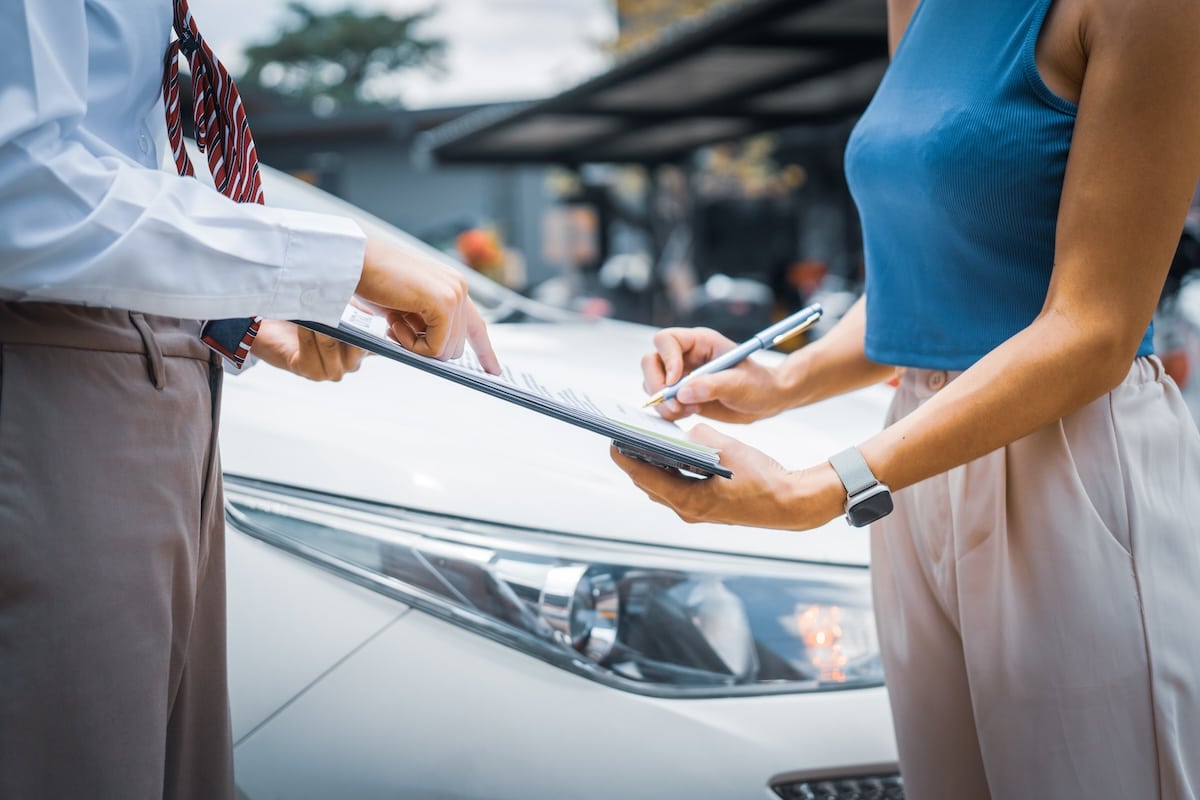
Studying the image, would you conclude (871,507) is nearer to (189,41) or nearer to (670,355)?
(670,355)

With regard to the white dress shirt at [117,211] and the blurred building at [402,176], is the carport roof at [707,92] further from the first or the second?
the white dress shirt at [117,211]

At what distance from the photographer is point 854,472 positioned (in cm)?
118

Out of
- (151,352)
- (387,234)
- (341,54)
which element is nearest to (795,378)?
(151,352)

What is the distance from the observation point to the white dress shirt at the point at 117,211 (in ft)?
2.89

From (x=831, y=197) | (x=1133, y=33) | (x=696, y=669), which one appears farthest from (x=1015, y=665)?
(x=831, y=197)

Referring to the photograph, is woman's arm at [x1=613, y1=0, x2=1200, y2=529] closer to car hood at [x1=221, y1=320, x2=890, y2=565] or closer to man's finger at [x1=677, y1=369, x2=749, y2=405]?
man's finger at [x1=677, y1=369, x2=749, y2=405]

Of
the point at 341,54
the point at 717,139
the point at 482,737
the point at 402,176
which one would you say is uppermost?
the point at 341,54

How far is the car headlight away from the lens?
1.57 m

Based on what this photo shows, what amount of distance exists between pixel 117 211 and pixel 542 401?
429 mm

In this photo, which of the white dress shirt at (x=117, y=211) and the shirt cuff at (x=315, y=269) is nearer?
the white dress shirt at (x=117, y=211)

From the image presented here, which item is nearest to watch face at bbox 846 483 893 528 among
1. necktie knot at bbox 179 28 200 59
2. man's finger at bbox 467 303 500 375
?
man's finger at bbox 467 303 500 375

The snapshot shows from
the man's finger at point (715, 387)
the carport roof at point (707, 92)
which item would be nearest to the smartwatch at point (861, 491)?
the man's finger at point (715, 387)

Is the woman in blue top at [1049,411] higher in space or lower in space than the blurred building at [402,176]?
lower

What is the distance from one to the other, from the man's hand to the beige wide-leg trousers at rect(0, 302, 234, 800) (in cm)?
26
